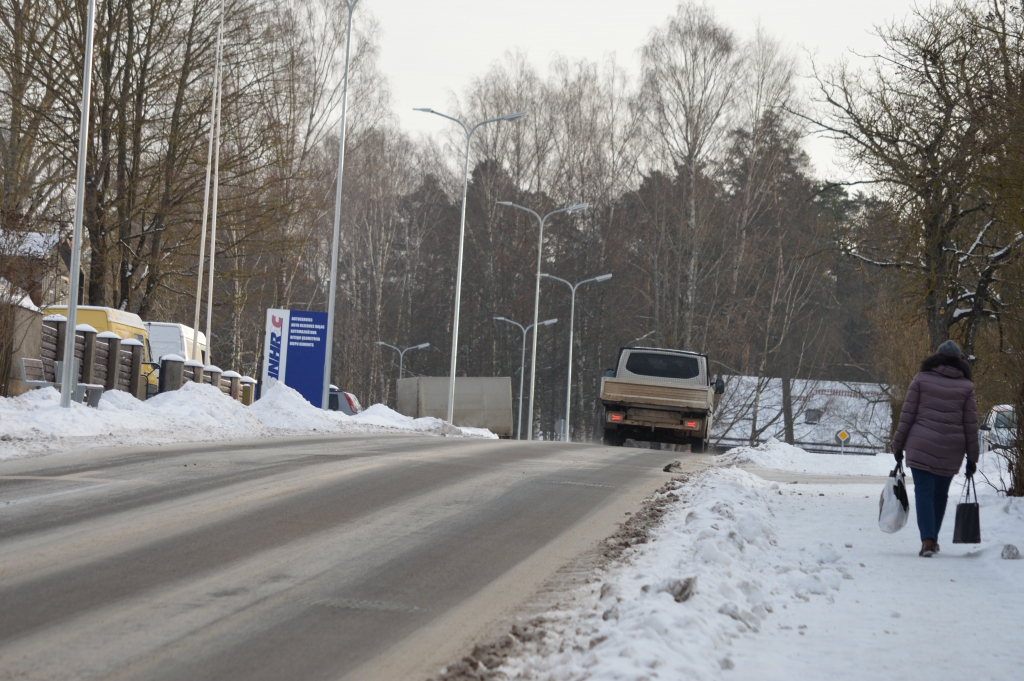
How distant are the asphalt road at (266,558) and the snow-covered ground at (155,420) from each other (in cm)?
170

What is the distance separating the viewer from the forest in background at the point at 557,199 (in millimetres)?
21312

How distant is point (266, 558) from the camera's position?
7.50 meters

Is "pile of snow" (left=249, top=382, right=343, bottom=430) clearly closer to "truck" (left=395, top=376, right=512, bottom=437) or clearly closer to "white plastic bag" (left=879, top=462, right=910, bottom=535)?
"white plastic bag" (left=879, top=462, right=910, bottom=535)

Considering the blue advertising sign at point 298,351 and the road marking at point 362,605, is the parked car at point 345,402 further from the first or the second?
the road marking at point 362,605

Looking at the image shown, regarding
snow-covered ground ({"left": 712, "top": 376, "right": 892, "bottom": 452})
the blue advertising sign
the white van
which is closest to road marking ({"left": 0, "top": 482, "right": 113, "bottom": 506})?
the blue advertising sign

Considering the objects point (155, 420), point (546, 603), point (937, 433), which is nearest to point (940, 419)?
point (937, 433)

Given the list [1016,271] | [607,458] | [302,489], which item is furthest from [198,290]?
[1016,271]

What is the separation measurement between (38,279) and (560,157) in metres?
34.4

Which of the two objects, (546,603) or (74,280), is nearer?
(546,603)

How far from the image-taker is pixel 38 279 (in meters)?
22.4

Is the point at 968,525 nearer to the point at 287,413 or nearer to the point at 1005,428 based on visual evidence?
the point at 1005,428

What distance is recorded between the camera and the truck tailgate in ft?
85.0

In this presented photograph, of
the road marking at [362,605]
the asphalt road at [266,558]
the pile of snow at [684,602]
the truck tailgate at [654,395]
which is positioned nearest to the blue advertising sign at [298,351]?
the truck tailgate at [654,395]

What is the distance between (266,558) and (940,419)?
5.52 meters
